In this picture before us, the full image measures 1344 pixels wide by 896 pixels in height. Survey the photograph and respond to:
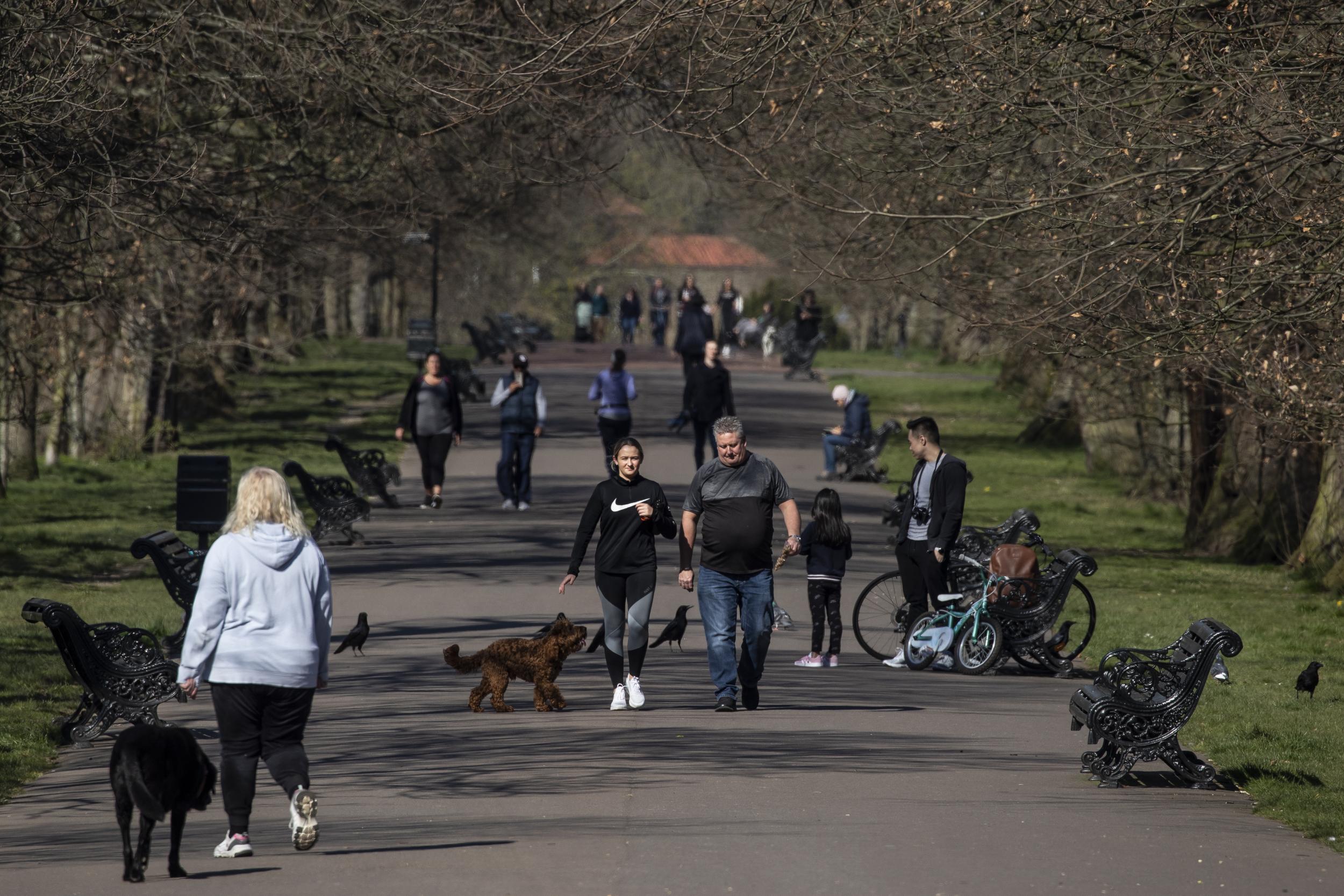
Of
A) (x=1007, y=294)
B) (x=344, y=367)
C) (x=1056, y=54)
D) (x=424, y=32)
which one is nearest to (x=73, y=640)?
(x=424, y=32)

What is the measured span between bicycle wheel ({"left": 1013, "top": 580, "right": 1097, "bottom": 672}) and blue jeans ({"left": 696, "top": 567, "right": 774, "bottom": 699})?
2.81 metres

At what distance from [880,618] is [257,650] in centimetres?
738

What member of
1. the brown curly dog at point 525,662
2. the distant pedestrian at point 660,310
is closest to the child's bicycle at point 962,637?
the brown curly dog at point 525,662

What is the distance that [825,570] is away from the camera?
12.8 metres

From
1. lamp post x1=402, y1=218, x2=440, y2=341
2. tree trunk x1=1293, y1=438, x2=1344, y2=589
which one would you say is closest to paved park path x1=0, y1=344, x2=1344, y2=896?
tree trunk x1=1293, y1=438, x2=1344, y2=589

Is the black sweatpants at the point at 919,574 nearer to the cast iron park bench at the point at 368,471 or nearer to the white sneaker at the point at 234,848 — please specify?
the white sneaker at the point at 234,848

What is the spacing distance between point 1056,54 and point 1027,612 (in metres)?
3.81

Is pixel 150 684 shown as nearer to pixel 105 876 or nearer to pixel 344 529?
pixel 105 876

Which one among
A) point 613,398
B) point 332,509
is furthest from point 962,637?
point 613,398

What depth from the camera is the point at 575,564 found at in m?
10.8

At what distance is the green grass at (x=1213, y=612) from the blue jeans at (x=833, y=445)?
1.84 metres

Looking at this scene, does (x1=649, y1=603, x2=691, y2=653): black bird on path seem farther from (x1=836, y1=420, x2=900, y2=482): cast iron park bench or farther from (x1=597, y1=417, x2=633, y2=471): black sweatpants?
(x1=836, y1=420, x2=900, y2=482): cast iron park bench

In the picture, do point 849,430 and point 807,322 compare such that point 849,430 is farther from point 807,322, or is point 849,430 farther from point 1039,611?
point 807,322

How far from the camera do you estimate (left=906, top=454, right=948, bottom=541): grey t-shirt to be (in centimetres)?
1291
